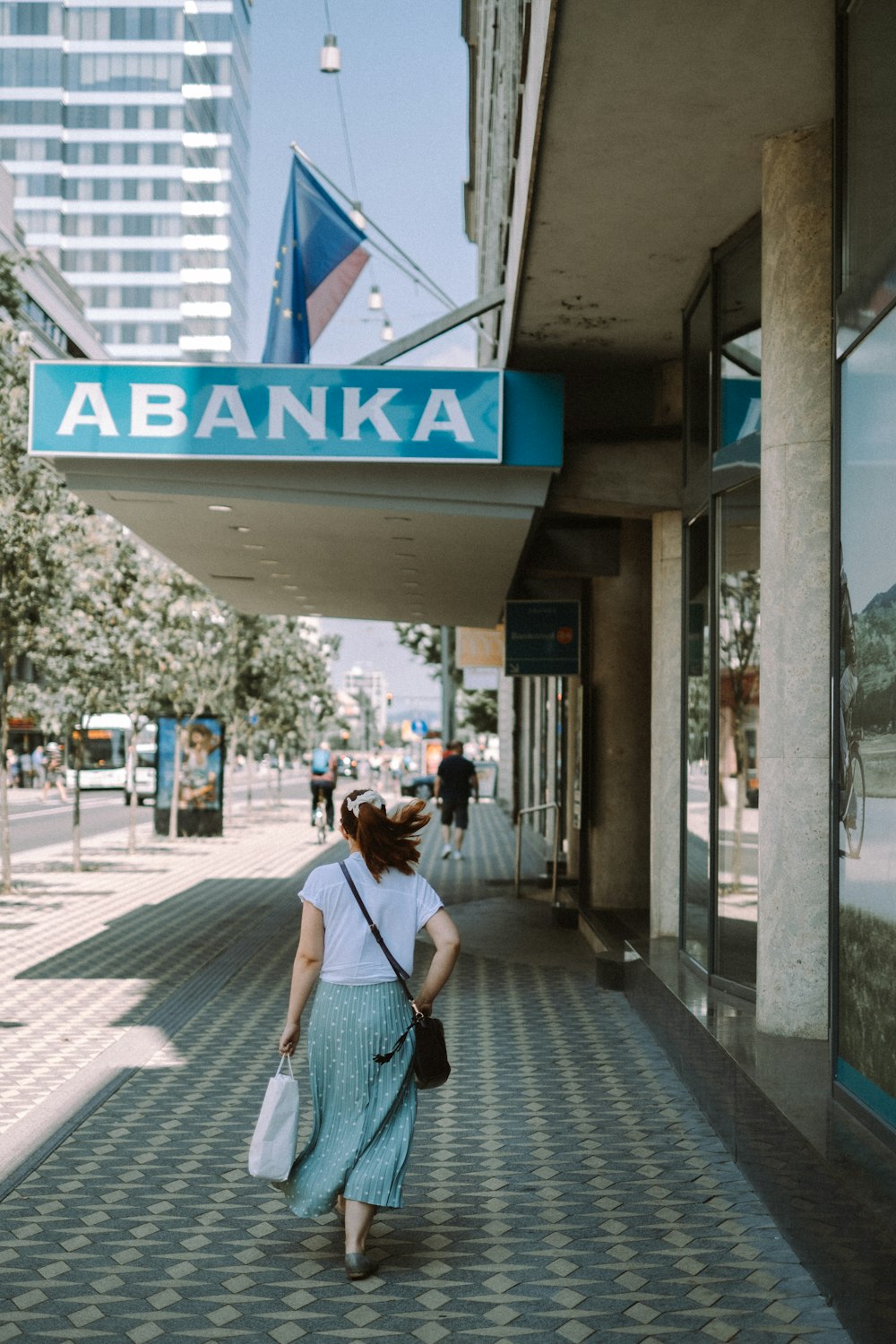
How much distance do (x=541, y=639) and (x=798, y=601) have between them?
371 inches

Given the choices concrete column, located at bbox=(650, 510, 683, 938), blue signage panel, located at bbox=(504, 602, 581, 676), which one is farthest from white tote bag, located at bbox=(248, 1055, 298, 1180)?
blue signage panel, located at bbox=(504, 602, 581, 676)

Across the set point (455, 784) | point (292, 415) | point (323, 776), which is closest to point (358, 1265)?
point (292, 415)

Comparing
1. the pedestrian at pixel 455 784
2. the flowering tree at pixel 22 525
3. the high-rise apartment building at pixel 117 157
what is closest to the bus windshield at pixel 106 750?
the pedestrian at pixel 455 784

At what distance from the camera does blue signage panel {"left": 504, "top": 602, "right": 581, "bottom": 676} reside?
1673 centimetres

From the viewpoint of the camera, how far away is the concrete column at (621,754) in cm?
1524

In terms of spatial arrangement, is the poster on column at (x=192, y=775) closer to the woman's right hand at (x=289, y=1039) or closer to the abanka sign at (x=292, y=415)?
the abanka sign at (x=292, y=415)

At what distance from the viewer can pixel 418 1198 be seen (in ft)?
20.5

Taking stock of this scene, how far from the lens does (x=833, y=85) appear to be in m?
7.00

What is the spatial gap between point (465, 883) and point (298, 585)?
4488 millimetres

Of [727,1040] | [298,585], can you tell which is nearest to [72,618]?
[298,585]

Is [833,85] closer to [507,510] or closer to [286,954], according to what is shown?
[507,510]

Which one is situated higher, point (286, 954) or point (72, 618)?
point (72, 618)

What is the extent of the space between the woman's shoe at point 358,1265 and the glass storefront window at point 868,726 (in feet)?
5.68

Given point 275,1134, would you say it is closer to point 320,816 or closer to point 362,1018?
point 362,1018
